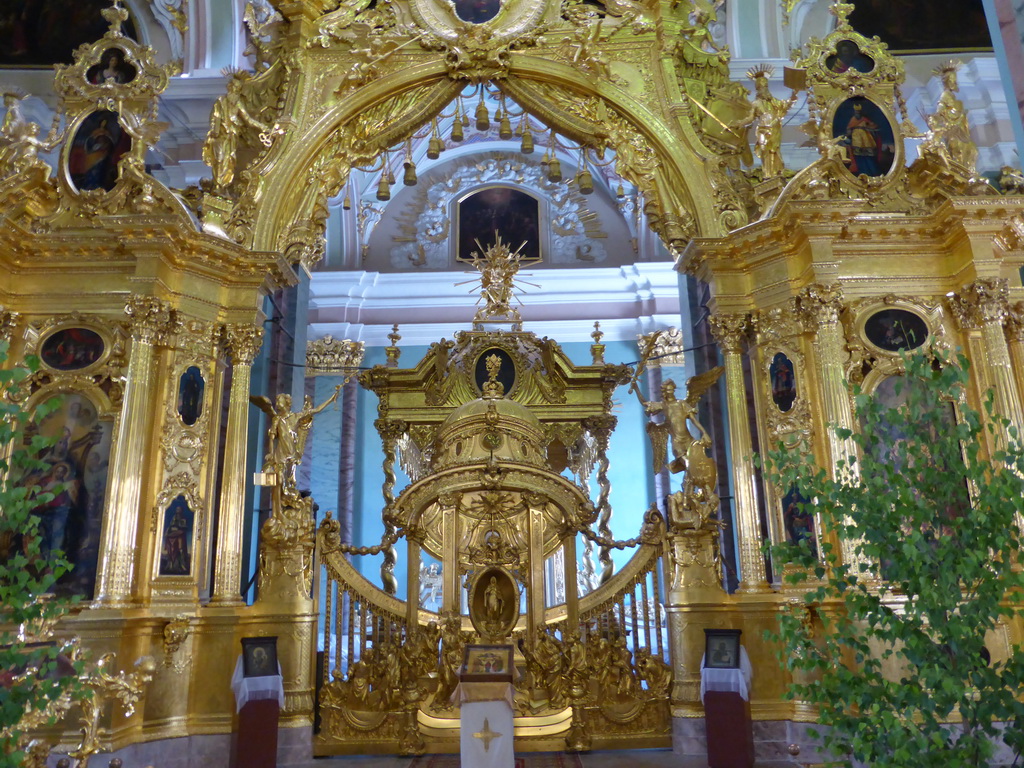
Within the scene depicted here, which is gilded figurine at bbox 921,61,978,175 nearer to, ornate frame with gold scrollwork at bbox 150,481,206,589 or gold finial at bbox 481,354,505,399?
gold finial at bbox 481,354,505,399

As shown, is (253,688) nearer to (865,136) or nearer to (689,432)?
(689,432)

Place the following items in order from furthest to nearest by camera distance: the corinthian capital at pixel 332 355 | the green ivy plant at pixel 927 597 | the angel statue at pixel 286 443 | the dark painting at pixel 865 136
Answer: the corinthian capital at pixel 332 355 < the dark painting at pixel 865 136 < the angel statue at pixel 286 443 < the green ivy plant at pixel 927 597

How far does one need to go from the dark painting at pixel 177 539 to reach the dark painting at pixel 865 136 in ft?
28.5

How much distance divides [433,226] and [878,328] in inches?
433

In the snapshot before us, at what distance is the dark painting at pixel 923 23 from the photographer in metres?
13.3

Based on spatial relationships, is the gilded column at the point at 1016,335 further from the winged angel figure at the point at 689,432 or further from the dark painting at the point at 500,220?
the dark painting at the point at 500,220

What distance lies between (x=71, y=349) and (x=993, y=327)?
408 inches

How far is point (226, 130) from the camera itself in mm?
Result: 10969

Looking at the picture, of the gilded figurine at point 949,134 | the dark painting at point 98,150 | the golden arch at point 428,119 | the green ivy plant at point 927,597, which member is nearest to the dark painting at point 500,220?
the golden arch at point 428,119

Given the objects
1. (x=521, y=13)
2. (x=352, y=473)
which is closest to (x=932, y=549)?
(x=521, y=13)

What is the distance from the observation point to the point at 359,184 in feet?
59.0

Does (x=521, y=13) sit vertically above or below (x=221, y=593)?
above

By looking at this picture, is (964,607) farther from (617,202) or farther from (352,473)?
(617,202)

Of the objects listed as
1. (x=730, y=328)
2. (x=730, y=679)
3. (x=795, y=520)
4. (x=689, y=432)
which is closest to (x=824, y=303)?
(x=730, y=328)
